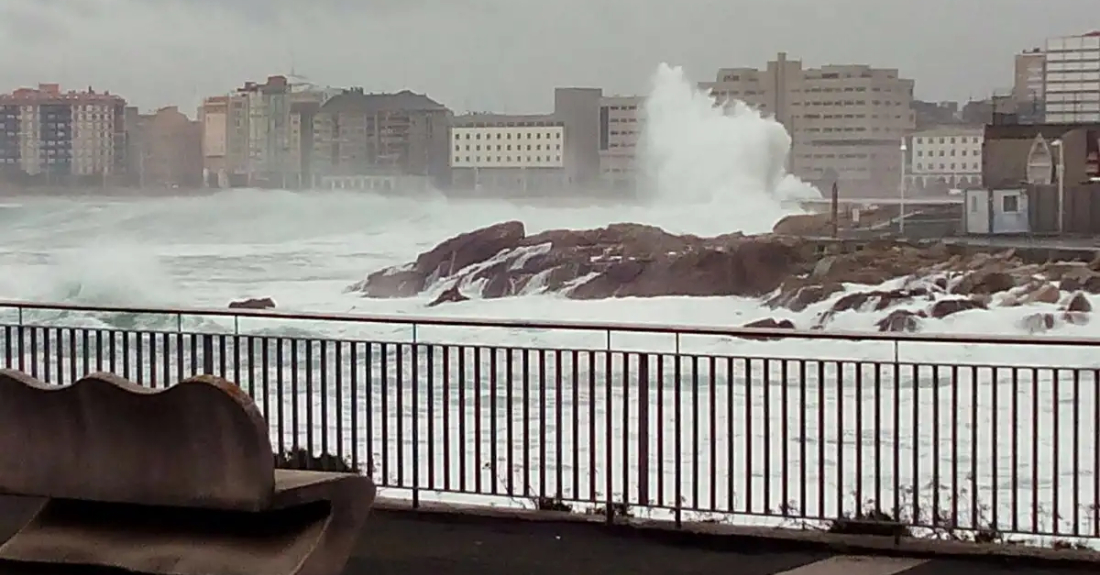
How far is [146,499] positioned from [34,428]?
359 mm

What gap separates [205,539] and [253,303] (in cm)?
458

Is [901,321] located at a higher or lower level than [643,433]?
higher

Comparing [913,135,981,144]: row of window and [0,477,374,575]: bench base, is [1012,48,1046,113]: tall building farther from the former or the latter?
[0,477,374,575]: bench base

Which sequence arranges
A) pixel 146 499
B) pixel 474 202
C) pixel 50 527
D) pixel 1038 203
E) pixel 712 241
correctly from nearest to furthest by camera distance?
pixel 146 499, pixel 50 527, pixel 1038 203, pixel 712 241, pixel 474 202

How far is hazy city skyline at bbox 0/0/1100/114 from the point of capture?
291 inches

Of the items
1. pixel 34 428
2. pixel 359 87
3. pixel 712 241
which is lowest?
pixel 34 428

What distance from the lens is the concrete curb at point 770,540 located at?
5.03 meters

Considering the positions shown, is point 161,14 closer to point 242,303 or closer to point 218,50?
point 218,50

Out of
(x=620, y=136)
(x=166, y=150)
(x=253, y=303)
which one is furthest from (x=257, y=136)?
(x=620, y=136)

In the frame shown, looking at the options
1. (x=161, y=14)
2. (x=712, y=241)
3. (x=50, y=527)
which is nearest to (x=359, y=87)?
(x=161, y=14)

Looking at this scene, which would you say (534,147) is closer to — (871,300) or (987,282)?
(871,300)

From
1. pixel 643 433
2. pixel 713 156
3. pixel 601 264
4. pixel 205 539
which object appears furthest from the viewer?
pixel 601 264

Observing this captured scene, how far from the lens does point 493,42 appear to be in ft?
26.8

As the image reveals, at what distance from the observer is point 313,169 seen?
8.65 m
